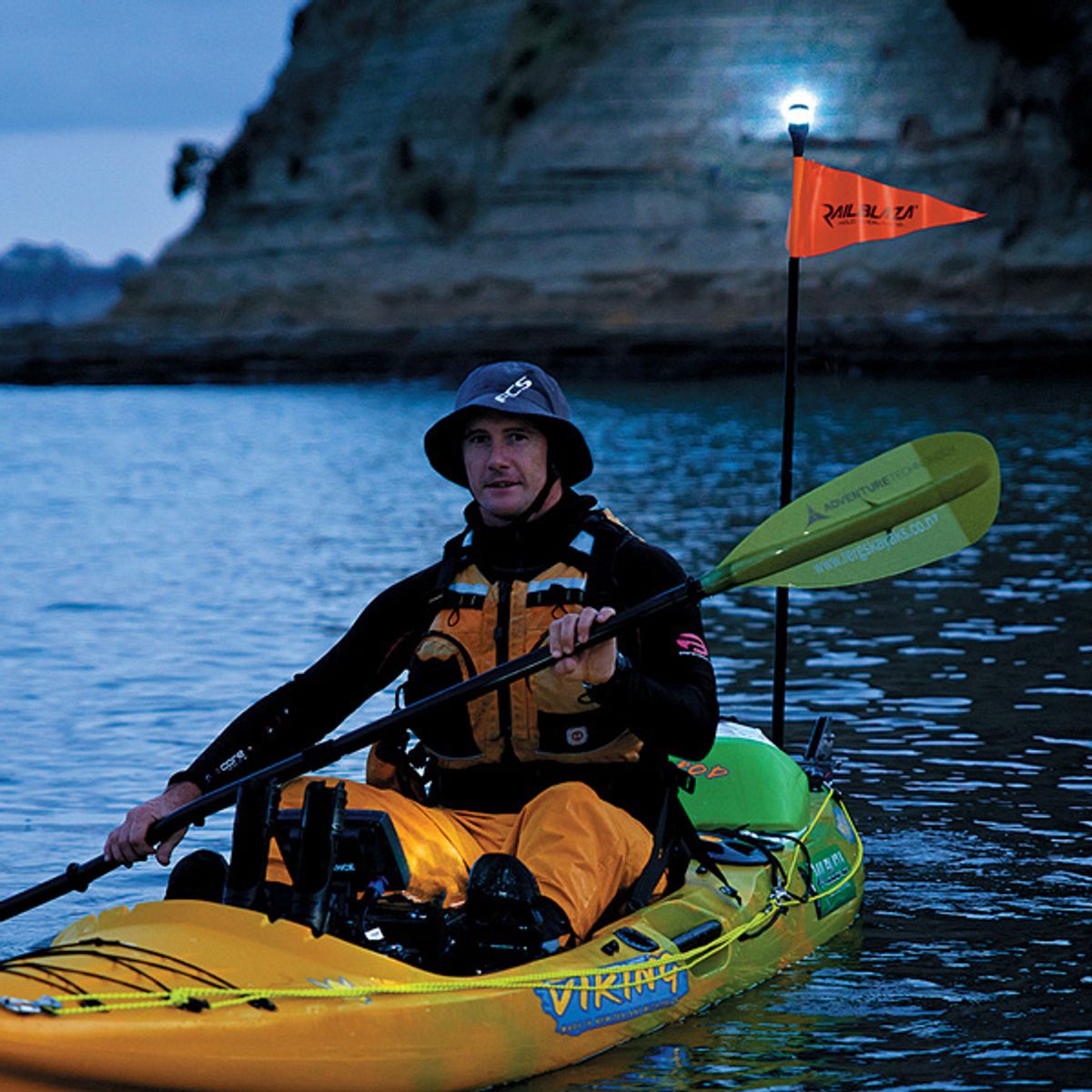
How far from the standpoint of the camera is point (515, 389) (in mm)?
4641

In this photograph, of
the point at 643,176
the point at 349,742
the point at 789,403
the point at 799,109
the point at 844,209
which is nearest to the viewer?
the point at 349,742

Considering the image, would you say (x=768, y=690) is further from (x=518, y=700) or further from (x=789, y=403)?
(x=518, y=700)

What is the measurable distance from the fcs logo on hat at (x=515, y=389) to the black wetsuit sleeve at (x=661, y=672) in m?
0.42

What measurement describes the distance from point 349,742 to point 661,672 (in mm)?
731

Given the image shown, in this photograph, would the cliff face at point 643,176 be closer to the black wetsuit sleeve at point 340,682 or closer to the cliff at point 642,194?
the cliff at point 642,194

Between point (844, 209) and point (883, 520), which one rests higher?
point (844, 209)

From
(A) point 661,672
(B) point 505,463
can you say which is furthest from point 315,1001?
(B) point 505,463

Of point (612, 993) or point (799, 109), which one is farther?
point (799, 109)

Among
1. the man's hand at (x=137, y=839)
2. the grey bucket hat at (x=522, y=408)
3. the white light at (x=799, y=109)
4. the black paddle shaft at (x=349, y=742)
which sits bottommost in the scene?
the man's hand at (x=137, y=839)

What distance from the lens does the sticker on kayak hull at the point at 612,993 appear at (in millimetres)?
4312

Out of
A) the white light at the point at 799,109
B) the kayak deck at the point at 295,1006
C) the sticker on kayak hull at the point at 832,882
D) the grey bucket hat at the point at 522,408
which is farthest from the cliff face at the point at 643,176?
the kayak deck at the point at 295,1006

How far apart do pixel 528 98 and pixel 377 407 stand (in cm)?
2054

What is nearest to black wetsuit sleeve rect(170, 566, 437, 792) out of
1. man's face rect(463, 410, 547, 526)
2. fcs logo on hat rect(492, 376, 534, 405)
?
man's face rect(463, 410, 547, 526)

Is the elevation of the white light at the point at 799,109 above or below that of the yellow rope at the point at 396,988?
above
